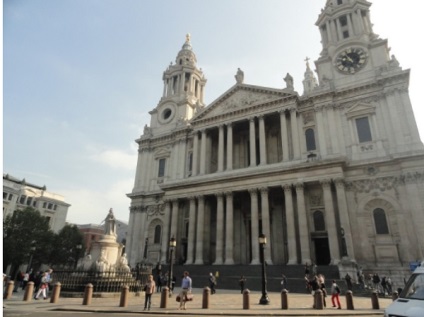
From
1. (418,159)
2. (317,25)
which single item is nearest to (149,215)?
(418,159)

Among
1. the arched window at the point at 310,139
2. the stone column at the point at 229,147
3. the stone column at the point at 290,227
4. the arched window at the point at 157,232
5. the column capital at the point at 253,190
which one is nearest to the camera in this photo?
the stone column at the point at 290,227

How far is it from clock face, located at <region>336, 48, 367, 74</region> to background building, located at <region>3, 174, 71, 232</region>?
179 feet

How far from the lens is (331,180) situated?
27594 millimetres

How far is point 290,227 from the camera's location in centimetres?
2777

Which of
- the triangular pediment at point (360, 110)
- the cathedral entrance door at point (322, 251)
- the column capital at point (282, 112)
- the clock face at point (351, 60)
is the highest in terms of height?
the clock face at point (351, 60)

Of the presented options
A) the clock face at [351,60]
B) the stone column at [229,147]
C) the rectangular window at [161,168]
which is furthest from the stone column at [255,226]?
the clock face at [351,60]

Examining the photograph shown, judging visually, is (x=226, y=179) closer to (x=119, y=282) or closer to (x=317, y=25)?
(x=119, y=282)

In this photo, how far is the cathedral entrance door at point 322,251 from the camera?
28.3m

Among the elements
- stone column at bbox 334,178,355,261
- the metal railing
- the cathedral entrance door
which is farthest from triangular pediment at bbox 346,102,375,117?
the metal railing

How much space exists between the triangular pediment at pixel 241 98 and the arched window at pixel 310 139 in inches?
183

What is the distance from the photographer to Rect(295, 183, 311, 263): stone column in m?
26.3

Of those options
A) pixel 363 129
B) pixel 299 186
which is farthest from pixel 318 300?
pixel 363 129

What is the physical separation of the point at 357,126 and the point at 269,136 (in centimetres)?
1009

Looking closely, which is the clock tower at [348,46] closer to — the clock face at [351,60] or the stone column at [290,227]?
the clock face at [351,60]
